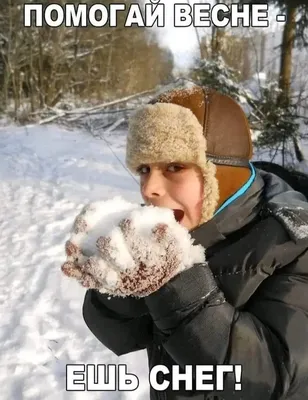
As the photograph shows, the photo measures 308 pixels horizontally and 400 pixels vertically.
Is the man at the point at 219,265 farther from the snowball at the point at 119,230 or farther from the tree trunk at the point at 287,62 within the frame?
the tree trunk at the point at 287,62

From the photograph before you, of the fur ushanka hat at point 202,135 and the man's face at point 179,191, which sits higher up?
the fur ushanka hat at point 202,135

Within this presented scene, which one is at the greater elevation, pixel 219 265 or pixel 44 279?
pixel 219 265

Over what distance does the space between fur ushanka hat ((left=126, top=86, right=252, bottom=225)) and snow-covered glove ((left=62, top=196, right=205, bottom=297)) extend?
26cm

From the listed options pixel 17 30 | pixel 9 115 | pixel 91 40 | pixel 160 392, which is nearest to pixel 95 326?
pixel 160 392

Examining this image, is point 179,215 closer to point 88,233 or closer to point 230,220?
point 230,220

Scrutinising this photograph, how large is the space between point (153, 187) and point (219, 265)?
0.27 m

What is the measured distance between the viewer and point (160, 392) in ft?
4.46

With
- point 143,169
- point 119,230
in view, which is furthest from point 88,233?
point 143,169

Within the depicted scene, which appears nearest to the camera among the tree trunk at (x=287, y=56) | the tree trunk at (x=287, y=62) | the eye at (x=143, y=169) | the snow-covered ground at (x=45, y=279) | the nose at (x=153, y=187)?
the nose at (x=153, y=187)

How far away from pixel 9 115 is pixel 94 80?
16.3ft

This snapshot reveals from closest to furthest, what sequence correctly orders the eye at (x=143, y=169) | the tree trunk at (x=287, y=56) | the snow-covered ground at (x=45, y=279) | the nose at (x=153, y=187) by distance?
1. the nose at (x=153, y=187)
2. the eye at (x=143, y=169)
3. the snow-covered ground at (x=45, y=279)
4. the tree trunk at (x=287, y=56)

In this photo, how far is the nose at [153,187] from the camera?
118 centimetres

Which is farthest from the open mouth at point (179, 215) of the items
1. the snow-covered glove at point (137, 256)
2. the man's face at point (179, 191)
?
Result: the snow-covered glove at point (137, 256)

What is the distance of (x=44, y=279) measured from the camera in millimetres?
4262
